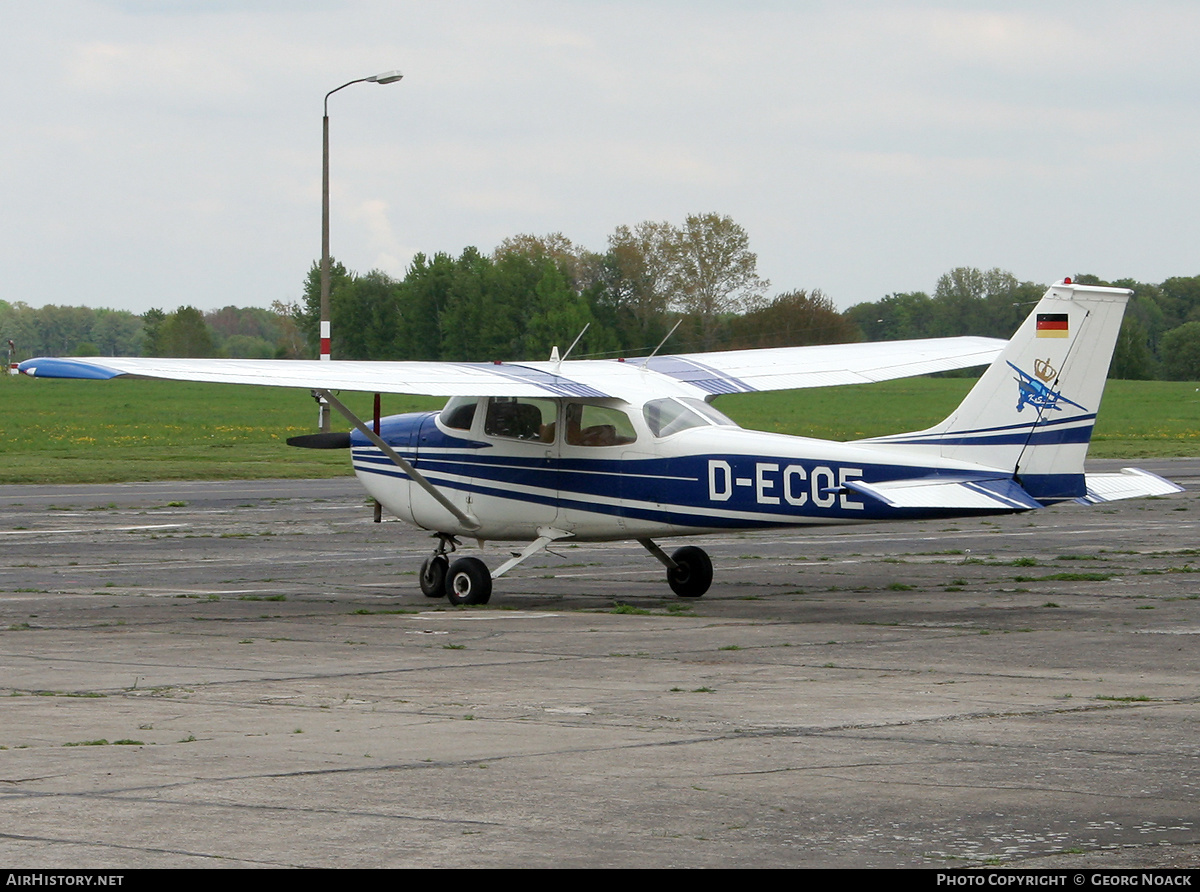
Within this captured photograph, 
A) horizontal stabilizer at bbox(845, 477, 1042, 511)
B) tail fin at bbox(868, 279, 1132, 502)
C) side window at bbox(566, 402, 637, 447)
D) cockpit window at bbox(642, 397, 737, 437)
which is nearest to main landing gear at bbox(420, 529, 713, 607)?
side window at bbox(566, 402, 637, 447)

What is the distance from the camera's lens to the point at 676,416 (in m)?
16.3

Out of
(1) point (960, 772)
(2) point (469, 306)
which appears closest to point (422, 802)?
(1) point (960, 772)

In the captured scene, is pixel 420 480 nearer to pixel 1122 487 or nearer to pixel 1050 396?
pixel 1050 396

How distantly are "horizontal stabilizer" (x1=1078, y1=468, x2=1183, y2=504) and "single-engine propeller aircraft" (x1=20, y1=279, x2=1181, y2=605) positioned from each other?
3cm

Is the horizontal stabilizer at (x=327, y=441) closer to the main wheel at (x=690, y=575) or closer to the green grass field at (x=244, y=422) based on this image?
the main wheel at (x=690, y=575)

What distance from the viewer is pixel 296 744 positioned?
355 inches

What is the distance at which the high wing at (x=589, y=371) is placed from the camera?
14.7 metres

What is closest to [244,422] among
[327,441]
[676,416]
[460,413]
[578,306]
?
[578,306]

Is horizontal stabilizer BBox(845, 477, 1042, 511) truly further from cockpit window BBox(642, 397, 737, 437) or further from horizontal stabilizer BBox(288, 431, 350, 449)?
horizontal stabilizer BBox(288, 431, 350, 449)

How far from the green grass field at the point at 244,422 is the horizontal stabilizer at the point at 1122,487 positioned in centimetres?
2285

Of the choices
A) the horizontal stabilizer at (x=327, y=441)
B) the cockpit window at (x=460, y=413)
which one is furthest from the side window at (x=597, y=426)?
the horizontal stabilizer at (x=327, y=441)
